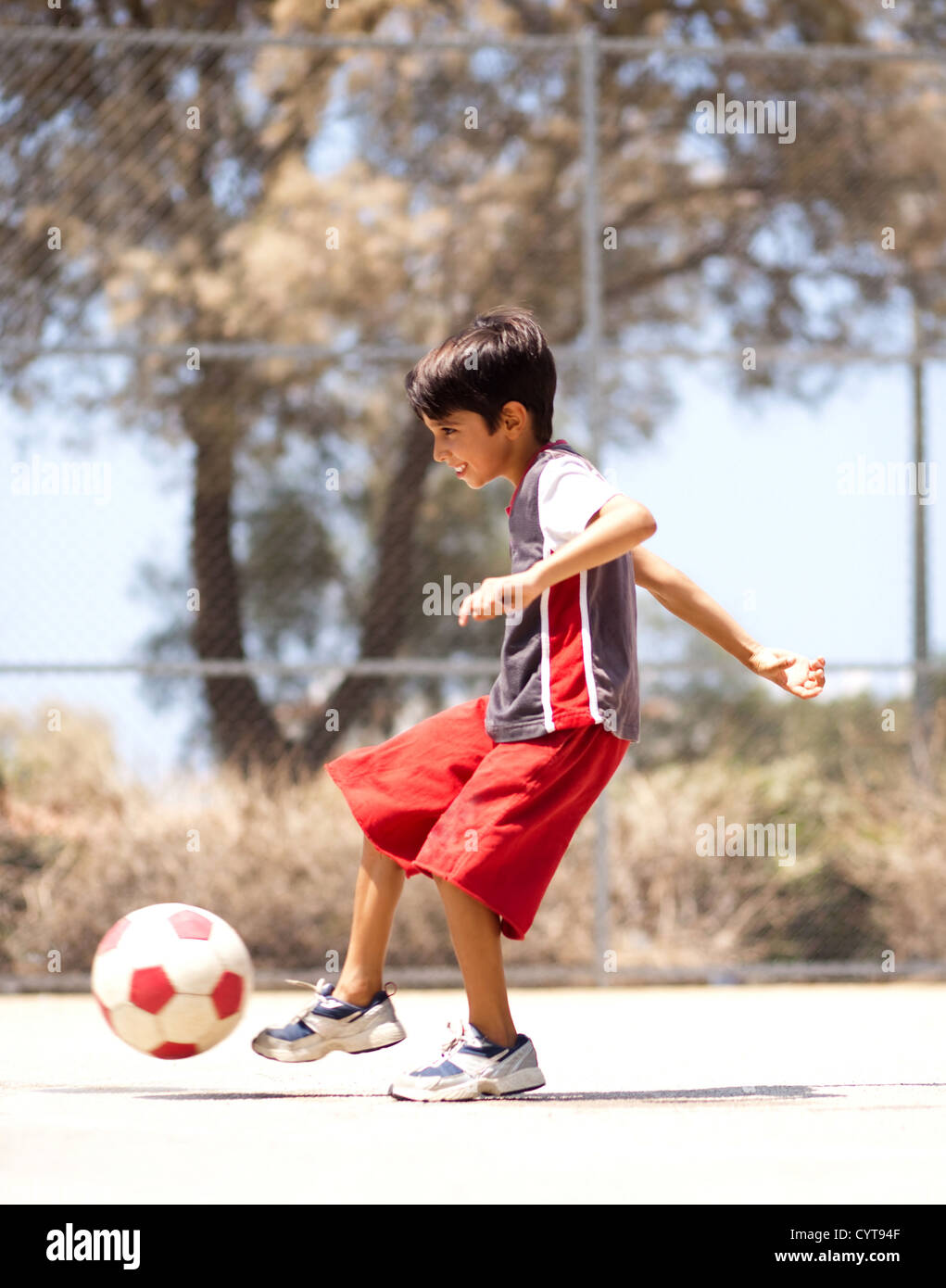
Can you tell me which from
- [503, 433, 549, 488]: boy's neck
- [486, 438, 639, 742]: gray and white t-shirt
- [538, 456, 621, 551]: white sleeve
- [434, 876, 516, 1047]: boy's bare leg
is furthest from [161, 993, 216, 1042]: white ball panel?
[503, 433, 549, 488]: boy's neck

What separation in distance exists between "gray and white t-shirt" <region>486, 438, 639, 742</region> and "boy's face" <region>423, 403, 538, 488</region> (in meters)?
0.10

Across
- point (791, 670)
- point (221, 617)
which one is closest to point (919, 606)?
point (221, 617)

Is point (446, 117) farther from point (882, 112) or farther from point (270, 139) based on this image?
point (882, 112)

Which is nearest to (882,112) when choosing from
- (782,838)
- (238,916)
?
(782,838)

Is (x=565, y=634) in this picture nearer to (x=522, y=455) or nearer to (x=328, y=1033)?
(x=522, y=455)

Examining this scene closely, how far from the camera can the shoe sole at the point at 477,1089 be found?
3.44 metres

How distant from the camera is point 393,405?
34.9ft

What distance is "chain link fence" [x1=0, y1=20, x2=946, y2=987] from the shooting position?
329 inches

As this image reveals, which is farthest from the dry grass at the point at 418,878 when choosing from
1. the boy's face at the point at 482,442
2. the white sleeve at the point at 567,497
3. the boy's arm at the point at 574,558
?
the boy's arm at the point at 574,558

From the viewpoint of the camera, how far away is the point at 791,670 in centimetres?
367

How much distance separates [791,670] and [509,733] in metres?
0.61

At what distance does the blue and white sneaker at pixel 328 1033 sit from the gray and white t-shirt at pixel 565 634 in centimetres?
65

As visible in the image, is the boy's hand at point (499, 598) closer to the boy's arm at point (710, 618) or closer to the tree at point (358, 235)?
the boy's arm at point (710, 618)

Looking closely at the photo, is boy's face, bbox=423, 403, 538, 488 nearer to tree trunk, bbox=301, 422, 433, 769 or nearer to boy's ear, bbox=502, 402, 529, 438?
boy's ear, bbox=502, 402, 529, 438
